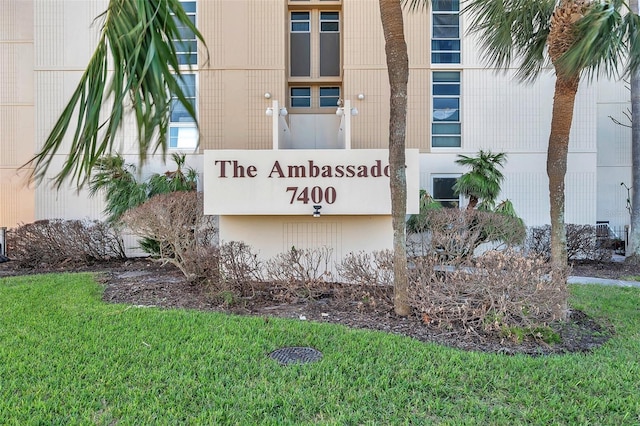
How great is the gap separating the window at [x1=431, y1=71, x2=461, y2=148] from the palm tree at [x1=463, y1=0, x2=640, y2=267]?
6.10 metres

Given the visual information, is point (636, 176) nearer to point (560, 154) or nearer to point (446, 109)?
point (446, 109)

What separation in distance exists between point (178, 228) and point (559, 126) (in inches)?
298

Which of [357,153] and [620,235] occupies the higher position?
[357,153]

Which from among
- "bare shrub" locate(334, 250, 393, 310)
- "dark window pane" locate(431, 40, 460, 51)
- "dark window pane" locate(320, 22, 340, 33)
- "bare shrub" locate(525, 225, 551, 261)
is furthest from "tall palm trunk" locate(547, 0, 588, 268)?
"dark window pane" locate(320, 22, 340, 33)

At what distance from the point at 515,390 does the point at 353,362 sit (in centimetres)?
171

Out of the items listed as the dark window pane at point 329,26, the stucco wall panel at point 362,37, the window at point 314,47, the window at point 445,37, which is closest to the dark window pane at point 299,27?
the window at point 314,47

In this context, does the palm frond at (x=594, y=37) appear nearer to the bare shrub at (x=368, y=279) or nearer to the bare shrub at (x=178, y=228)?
the bare shrub at (x=368, y=279)

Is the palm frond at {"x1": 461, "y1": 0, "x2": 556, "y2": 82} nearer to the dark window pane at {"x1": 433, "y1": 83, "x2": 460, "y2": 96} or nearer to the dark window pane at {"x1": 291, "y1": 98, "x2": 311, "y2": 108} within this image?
the dark window pane at {"x1": 433, "y1": 83, "x2": 460, "y2": 96}

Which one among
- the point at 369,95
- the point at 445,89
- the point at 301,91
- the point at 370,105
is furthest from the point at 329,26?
the point at 445,89

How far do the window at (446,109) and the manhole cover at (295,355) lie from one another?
10.8 m

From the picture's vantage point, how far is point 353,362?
4.32 metres

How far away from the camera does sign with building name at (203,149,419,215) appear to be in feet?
25.9

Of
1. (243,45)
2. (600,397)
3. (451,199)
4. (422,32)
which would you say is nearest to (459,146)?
(451,199)

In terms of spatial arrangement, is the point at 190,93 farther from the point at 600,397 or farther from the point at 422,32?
the point at 422,32
